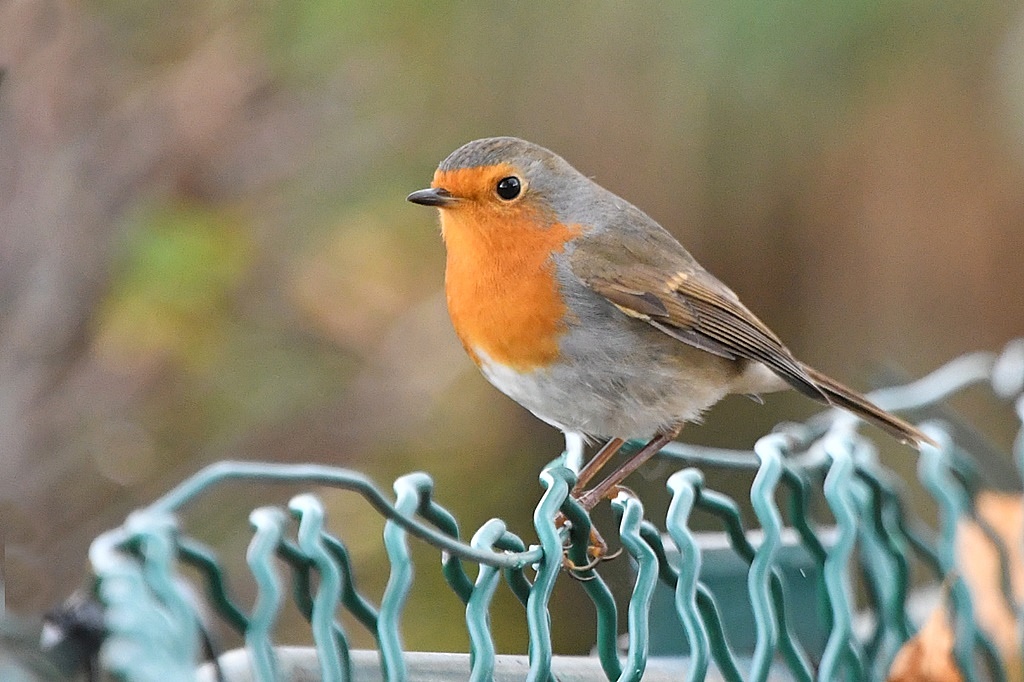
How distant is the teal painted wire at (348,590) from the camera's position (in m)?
1.26

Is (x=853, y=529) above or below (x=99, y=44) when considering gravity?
below

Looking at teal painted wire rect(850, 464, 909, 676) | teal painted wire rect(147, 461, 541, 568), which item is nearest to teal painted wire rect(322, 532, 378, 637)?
teal painted wire rect(147, 461, 541, 568)

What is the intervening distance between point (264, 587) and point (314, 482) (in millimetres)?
95

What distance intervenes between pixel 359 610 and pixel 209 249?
2.08m

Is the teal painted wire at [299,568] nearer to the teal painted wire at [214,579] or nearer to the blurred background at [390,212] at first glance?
the teal painted wire at [214,579]

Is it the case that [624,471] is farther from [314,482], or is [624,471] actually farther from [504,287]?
[314,482]

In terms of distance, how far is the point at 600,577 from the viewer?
159 centimetres

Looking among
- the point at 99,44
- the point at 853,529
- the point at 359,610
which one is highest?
the point at 99,44

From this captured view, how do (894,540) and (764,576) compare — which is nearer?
(764,576)

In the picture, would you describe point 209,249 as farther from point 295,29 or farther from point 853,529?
point 853,529

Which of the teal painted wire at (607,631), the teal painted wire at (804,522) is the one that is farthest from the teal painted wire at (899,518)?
the teal painted wire at (607,631)

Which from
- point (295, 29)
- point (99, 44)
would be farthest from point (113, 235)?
point (295, 29)

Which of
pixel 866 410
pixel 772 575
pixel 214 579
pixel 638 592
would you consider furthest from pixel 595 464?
pixel 214 579

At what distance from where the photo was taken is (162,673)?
0.87 m
